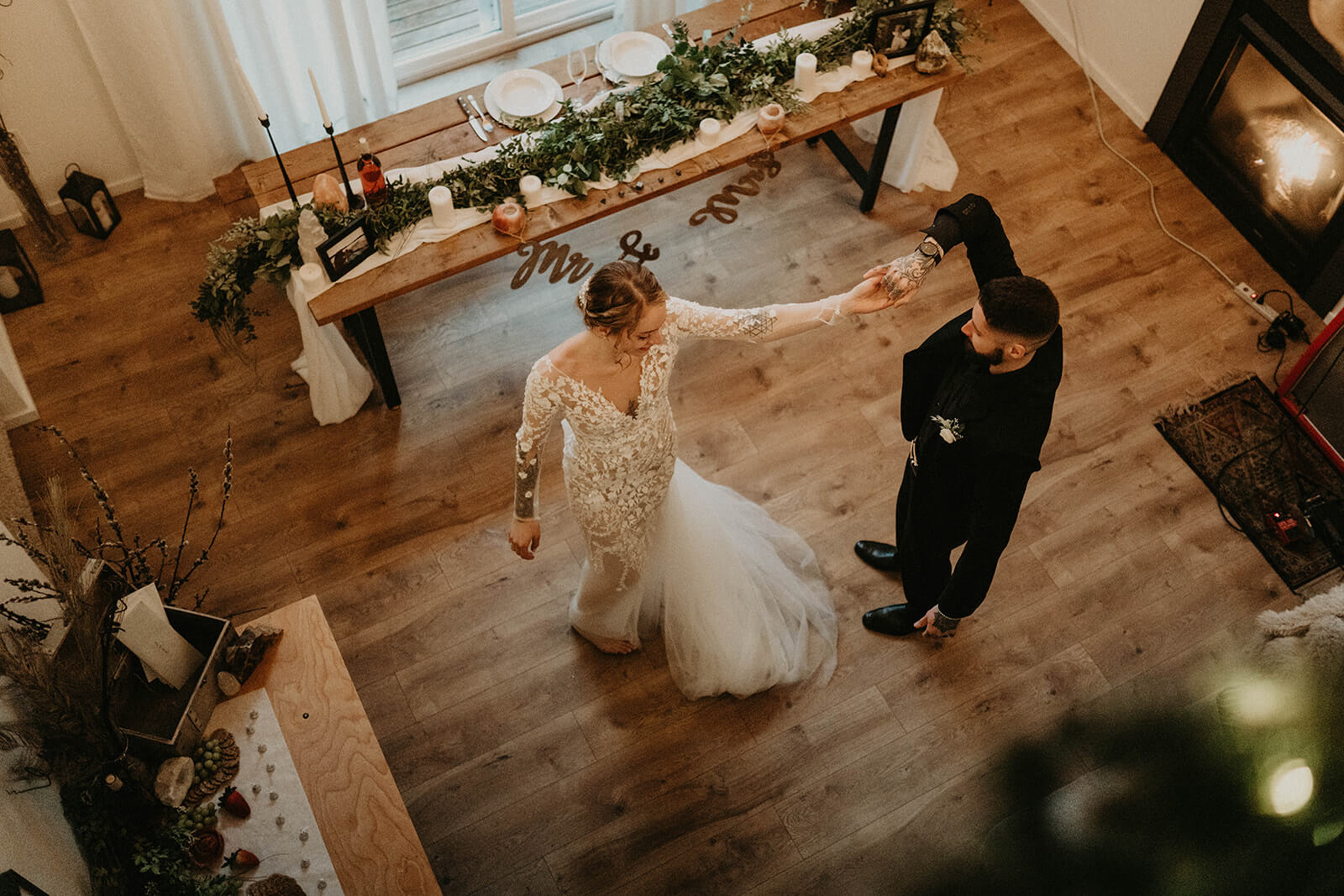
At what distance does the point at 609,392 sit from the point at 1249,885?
165 cm

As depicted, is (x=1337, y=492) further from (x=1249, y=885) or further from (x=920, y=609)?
(x=1249, y=885)

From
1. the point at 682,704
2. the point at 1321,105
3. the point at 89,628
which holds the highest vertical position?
the point at 89,628

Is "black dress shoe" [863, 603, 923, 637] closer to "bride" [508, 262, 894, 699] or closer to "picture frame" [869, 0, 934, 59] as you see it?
"bride" [508, 262, 894, 699]

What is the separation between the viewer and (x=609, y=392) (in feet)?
7.91

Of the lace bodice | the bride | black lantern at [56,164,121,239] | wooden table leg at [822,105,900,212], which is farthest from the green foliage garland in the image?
the lace bodice

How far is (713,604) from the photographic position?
10.0 ft

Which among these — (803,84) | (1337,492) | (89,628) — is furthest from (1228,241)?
(89,628)

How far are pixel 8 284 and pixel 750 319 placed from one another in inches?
124

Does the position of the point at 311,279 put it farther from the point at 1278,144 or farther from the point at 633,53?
the point at 1278,144

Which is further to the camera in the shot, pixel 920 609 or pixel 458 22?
pixel 458 22

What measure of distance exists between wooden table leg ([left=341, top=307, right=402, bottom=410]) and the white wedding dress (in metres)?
1.14

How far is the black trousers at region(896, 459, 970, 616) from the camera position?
9.01 feet

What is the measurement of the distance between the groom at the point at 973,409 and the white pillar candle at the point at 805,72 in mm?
1286

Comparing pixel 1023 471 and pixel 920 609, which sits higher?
pixel 1023 471
